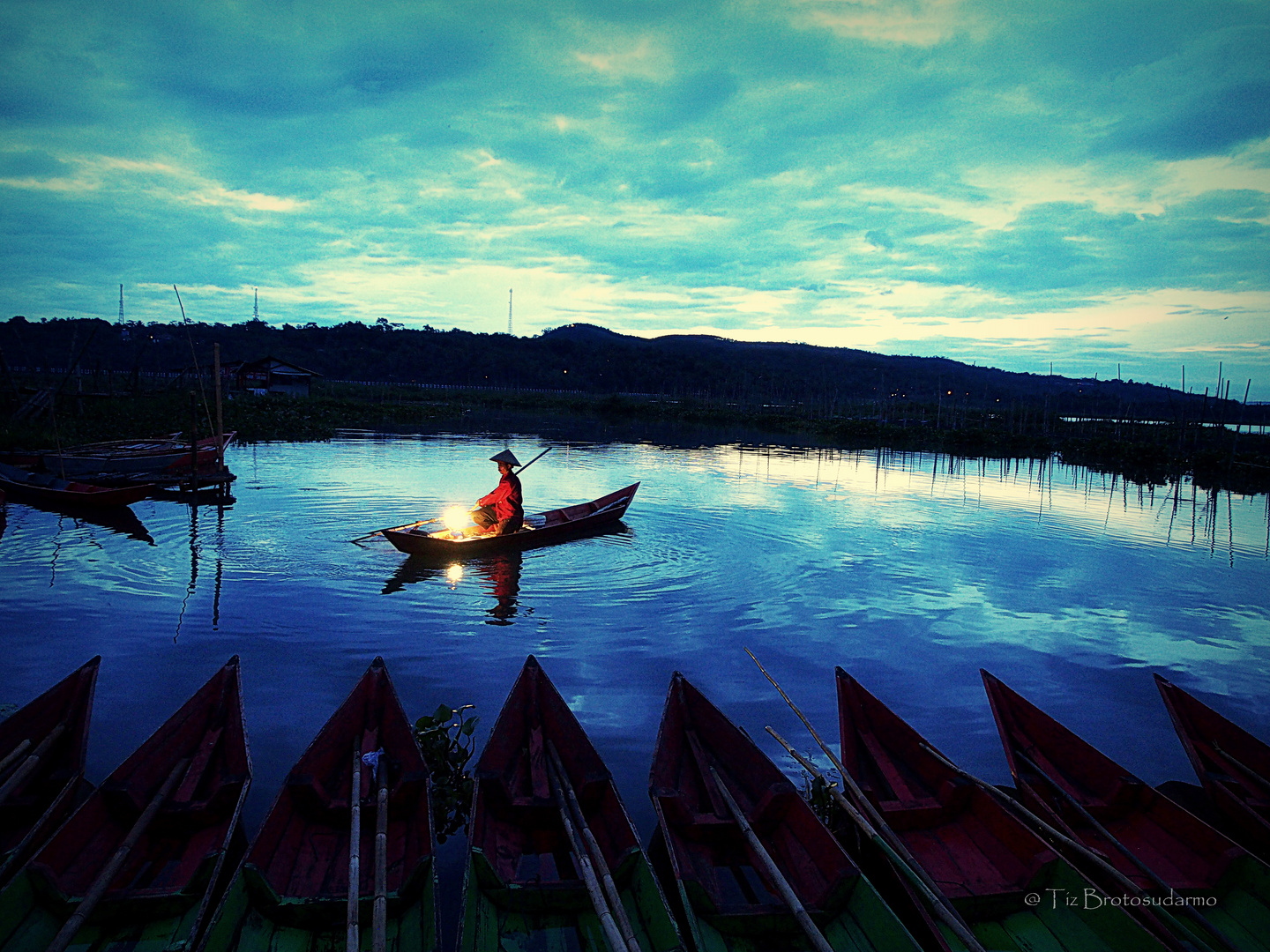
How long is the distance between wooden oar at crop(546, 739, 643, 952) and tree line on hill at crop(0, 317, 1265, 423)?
5382 cm

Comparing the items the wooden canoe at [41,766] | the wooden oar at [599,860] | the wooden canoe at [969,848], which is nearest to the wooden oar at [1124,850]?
the wooden canoe at [969,848]

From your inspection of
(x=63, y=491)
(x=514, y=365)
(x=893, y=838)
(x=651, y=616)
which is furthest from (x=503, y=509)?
(x=514, y=365)

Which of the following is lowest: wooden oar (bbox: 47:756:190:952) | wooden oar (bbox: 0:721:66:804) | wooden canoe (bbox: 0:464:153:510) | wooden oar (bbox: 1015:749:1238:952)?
wooden oar (bbox: 1015:749:1238:952)

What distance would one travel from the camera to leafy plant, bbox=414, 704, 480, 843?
4586mm

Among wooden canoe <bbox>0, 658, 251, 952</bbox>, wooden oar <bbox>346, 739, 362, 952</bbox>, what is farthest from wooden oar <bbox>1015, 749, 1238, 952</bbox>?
wooden canoe <bbox>0, 658, 251, 952</bbox>

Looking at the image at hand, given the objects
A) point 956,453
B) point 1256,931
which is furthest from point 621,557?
point 956,453

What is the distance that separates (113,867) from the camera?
3.26 m

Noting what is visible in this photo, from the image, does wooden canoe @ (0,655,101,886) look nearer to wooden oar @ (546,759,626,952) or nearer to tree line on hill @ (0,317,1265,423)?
wooden oar @ (546,759,626,952)

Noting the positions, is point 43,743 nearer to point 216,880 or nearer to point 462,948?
point 216,880

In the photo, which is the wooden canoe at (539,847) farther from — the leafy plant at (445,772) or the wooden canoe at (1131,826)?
the wooden canoe at (1131,826)

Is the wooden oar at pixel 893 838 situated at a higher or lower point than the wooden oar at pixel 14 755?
lower

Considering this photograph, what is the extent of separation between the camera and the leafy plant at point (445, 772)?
4.59 metres

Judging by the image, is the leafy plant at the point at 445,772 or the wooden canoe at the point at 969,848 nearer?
the wooden canoe at the point at 969,848

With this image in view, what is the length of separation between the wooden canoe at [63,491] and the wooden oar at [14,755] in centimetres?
969
